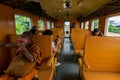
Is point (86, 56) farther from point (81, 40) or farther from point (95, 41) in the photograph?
point (81, 40)

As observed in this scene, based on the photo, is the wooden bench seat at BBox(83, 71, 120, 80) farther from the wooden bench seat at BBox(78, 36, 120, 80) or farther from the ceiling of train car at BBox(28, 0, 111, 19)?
the ceiling of train car at BBox(28, 0, 111, 19)

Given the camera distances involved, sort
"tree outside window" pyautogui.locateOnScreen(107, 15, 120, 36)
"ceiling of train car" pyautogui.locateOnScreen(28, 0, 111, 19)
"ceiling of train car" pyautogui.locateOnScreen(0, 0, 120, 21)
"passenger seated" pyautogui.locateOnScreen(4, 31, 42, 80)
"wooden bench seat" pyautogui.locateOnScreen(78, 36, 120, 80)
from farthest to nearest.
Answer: "ceiling of train car" pyautogui.locateOnScreen(28, 0, 111, 19)
"tree outside window" pyautogui.locateOnScreen(107, 15, 120, 36)
"ceiling of train car" pyautogui.locateOnScreen(0, 0, 120, 21)
"wooden bench seat" pyautogui.locateOnScreen(78, 36, 120, 80)
"passenger seated" pyautogui.locateOnScreen(4, 31, 42, 80)

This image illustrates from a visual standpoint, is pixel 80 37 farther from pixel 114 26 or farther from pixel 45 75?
pixel 45 75

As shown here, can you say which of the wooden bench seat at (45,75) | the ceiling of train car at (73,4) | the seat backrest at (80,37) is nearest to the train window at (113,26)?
the ceiling of train car at (73,4)

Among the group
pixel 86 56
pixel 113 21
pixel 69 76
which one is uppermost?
pixel 113 21

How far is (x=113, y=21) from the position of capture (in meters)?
4.77

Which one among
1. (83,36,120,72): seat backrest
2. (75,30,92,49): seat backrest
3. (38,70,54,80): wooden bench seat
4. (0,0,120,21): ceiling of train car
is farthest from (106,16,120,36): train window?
(38,70,54,80): wooden bench seat

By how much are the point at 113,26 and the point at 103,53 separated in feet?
8.13

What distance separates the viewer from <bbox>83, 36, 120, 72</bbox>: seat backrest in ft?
8.82

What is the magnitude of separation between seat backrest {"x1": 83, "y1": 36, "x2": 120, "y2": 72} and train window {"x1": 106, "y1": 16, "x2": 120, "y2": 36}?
79.3 inches

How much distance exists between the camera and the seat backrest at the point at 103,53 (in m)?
2.69

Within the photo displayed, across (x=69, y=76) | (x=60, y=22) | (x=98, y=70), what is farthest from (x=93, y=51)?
(x=60, y=22)

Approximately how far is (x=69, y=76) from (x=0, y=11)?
229 centimetres

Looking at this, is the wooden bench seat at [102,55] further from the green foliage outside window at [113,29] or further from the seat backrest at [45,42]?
the green foliage outside window at [113,29]
